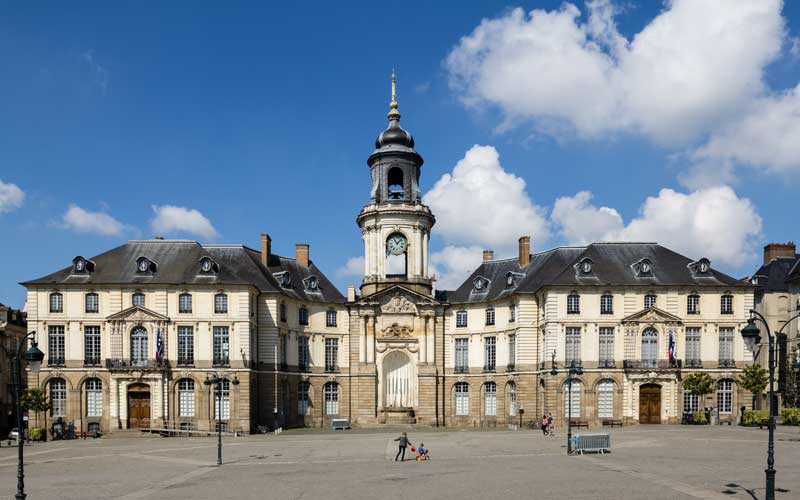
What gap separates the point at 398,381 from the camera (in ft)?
196

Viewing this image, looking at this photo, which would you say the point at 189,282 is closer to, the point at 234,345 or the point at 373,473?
the point at 234,345

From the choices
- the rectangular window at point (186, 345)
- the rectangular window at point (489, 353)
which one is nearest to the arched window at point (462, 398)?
the rectangular window at point (489, 353)

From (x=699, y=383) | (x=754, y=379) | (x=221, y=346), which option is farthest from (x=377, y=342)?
(x=754, y=379)

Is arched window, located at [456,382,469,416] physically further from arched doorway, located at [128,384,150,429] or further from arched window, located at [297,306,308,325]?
arched doorway, located at [128,384,150,429]

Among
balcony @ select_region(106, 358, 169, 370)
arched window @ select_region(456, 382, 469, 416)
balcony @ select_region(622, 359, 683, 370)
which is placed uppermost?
balcony @ select_region(106, 358, 169, 370)

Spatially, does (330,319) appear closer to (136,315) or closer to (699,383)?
(136,315)

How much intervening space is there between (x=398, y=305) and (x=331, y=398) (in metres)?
9.74

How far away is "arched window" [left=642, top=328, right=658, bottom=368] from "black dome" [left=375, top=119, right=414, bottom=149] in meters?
25.5

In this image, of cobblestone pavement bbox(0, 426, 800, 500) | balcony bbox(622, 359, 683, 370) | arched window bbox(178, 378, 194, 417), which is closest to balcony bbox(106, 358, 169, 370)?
arched window bbox(178, 378, 194, 417)

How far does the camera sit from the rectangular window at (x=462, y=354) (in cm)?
5934

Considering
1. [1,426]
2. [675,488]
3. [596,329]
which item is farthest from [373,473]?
[1,426]

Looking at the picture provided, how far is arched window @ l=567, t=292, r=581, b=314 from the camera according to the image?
52531 millimetres

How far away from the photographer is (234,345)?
5150 cm

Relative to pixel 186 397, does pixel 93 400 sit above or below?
below
